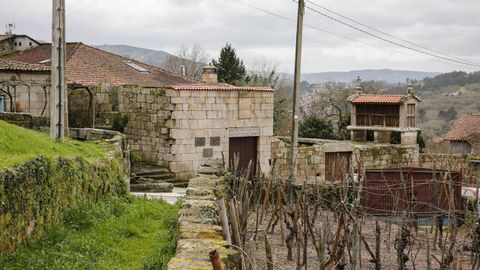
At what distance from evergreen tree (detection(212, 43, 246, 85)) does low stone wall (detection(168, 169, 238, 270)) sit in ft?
104

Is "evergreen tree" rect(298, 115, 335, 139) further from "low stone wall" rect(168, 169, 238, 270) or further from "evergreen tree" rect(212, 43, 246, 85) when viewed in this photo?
"low stone wall" rect(168, 169, 238, 270)

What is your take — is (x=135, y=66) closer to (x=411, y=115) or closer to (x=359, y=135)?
(x=359, y=135)

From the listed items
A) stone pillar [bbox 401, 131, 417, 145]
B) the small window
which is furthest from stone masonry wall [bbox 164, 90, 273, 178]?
the small window

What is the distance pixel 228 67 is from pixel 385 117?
548 inches

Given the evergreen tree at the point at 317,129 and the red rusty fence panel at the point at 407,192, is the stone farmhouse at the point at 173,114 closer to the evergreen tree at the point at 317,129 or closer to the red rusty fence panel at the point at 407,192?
the red rusty fence panel at the point at 407,192

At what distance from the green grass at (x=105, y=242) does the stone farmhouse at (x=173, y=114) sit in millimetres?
8916

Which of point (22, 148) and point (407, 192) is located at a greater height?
point (22, 148)

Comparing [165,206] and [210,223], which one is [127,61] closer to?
[165,206]

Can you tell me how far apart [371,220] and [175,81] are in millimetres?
18887

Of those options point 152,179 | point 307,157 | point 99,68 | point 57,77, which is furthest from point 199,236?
point 99,68

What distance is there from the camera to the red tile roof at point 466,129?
36719mm

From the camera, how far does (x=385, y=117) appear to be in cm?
2934

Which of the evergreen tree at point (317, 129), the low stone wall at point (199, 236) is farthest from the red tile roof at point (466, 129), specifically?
the low stone wall at point (199, 236)

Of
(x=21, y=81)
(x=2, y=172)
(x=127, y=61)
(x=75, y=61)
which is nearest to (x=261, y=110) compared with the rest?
(x=21, y=81)
